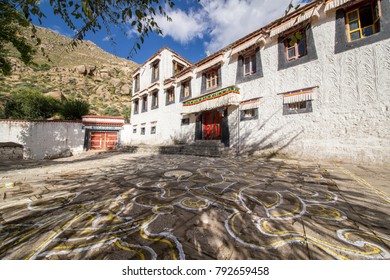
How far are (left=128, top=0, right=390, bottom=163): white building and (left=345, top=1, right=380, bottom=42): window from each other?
31 millimetres

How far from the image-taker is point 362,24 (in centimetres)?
594

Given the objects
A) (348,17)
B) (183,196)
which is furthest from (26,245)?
(348,17)

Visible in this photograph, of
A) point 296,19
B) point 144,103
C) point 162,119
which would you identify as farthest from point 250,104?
point 144,103

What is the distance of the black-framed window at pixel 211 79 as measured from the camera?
10.6m

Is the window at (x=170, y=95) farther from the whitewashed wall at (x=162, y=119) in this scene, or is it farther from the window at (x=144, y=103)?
the window at (x=144, y=103)

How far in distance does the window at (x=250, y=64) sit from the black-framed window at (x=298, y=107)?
302cm

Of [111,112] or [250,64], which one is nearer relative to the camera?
Result: [250,64]

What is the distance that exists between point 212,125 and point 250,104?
3.07m

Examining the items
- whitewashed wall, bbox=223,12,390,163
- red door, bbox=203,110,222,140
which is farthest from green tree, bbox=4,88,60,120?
whitewashed wall, bbox=223,12,390,163

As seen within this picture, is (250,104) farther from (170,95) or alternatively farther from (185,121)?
(170,95)

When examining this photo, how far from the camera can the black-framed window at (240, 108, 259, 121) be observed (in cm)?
854

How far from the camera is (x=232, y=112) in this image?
9.56 metres
